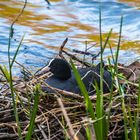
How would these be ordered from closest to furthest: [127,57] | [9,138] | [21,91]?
[9,138], [21,91], [127,57]

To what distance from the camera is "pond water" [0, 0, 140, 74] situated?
6396mm

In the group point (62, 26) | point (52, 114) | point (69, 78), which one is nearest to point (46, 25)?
point (62, 26)

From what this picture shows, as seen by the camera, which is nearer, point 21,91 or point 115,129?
point 115,129

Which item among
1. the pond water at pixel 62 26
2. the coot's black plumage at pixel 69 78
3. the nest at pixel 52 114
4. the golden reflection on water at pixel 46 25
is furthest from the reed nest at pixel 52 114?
the golden reflection on water at pixel 46 25

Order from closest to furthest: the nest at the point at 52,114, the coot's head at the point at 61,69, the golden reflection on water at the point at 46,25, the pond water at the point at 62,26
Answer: the nest at the point at 52,114
the coot's head at the point at 61,69
the pond water at the point at 62,26
the golden reflection on water at the point at 46,25

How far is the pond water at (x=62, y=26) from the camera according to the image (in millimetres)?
6396

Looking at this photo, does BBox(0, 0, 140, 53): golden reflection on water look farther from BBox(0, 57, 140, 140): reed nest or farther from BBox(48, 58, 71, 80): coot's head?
BBox(0, 57, 140, 140): reed nest

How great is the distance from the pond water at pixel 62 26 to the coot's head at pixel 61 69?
5.97ft

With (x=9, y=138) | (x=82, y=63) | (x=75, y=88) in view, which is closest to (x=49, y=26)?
(x=82, y=63)

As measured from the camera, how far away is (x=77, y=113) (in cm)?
309

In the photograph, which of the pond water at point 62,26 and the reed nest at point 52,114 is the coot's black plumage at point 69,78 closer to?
the reed nest at point 52,114

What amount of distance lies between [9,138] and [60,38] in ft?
13.8

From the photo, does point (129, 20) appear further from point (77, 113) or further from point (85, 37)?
point (77, 113)

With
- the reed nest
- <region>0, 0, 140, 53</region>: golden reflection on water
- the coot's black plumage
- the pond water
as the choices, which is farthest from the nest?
<region>0, 0, 140, 53</region>: golden reflection on water
